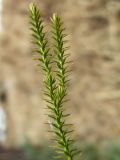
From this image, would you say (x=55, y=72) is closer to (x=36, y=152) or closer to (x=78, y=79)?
(x=78, y=79)

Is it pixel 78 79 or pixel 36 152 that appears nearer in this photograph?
pixel 78 79

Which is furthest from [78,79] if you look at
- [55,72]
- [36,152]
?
[55,72]

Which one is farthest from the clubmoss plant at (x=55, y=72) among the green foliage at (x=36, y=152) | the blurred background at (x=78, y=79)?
the green foliage at (x=36, y=152)

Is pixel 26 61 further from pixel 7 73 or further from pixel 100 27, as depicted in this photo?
pixel 100 27

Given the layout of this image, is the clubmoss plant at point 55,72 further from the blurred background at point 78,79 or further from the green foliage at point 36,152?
the green foliage at point 36,152

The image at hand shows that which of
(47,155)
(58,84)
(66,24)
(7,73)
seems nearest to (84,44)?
(66,24)

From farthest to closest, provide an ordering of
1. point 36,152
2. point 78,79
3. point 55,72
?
point 36,152
point 78,79
point 55,72
